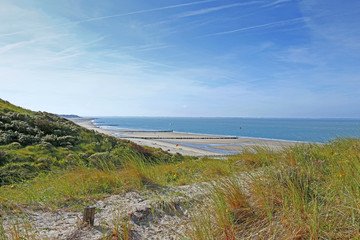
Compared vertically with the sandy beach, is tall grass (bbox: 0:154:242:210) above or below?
above

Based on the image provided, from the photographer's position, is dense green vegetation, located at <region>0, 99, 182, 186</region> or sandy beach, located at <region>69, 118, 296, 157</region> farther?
sandy beach, located at <region>69, 118, 296, 157</region>

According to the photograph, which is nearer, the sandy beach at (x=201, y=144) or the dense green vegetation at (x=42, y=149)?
the dense green vegetation at (x=42, y=149)

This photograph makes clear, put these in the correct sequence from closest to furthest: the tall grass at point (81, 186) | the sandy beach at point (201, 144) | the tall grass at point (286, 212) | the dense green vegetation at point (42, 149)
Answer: the tall grass at point (286, 212), the tall grass at point (81, 186), the dense green vegetation at point (42, 149), the sandy beach at point (201, 144)

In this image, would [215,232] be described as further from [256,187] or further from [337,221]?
[337,221]

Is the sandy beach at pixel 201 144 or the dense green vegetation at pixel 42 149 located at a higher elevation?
the dense green vegetation at pixel 42 149

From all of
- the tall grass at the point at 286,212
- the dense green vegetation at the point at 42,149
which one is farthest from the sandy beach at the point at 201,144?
the tall grass at the point at 286,212

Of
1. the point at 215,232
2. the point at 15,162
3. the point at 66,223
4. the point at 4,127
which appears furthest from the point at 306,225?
the point at 4,127

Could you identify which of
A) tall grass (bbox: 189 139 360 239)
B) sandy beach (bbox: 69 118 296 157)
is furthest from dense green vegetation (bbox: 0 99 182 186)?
sandy beach (bbox: 69 118 296 157)

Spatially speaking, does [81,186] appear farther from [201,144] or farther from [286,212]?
[201,144]

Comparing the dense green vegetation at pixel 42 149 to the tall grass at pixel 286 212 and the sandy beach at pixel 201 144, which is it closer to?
the tall grass at pixel 286 212

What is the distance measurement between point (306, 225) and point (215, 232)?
119 cm

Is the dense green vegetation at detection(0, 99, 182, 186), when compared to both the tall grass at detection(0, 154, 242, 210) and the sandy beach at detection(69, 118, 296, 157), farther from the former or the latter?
the sandy beach at detection(69, 118, 296, 157)

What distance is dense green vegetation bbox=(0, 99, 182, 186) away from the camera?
31.6 feet

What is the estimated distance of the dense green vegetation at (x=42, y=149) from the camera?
9625 millimetres
